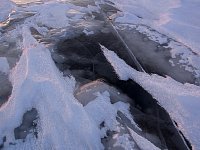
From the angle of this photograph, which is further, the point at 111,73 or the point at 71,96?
the point at 111,73

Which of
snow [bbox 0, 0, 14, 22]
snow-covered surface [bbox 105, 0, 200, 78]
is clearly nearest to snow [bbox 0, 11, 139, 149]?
snow-covered surface [bbox 105, 0, 200, 78]

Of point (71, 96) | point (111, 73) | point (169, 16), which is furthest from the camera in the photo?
point (169, 16)

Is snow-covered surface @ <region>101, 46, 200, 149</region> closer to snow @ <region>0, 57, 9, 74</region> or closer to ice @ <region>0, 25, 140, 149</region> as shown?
ice @ <region>0, 25, 140, 149</region>

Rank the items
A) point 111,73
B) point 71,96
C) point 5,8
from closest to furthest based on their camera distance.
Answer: point 71,96, point 111,73, point 5,8

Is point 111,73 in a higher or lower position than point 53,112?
lower

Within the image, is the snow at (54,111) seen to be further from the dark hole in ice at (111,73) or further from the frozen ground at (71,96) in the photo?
the dark hole in ice at (111,73)

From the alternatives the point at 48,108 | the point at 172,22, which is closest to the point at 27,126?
the point at 48,108

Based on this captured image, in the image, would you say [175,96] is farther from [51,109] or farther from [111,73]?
[51,109]

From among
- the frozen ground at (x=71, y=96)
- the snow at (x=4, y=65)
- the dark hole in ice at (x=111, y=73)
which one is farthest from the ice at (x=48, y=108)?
the dark hole in ice at (x=111, y=73)
